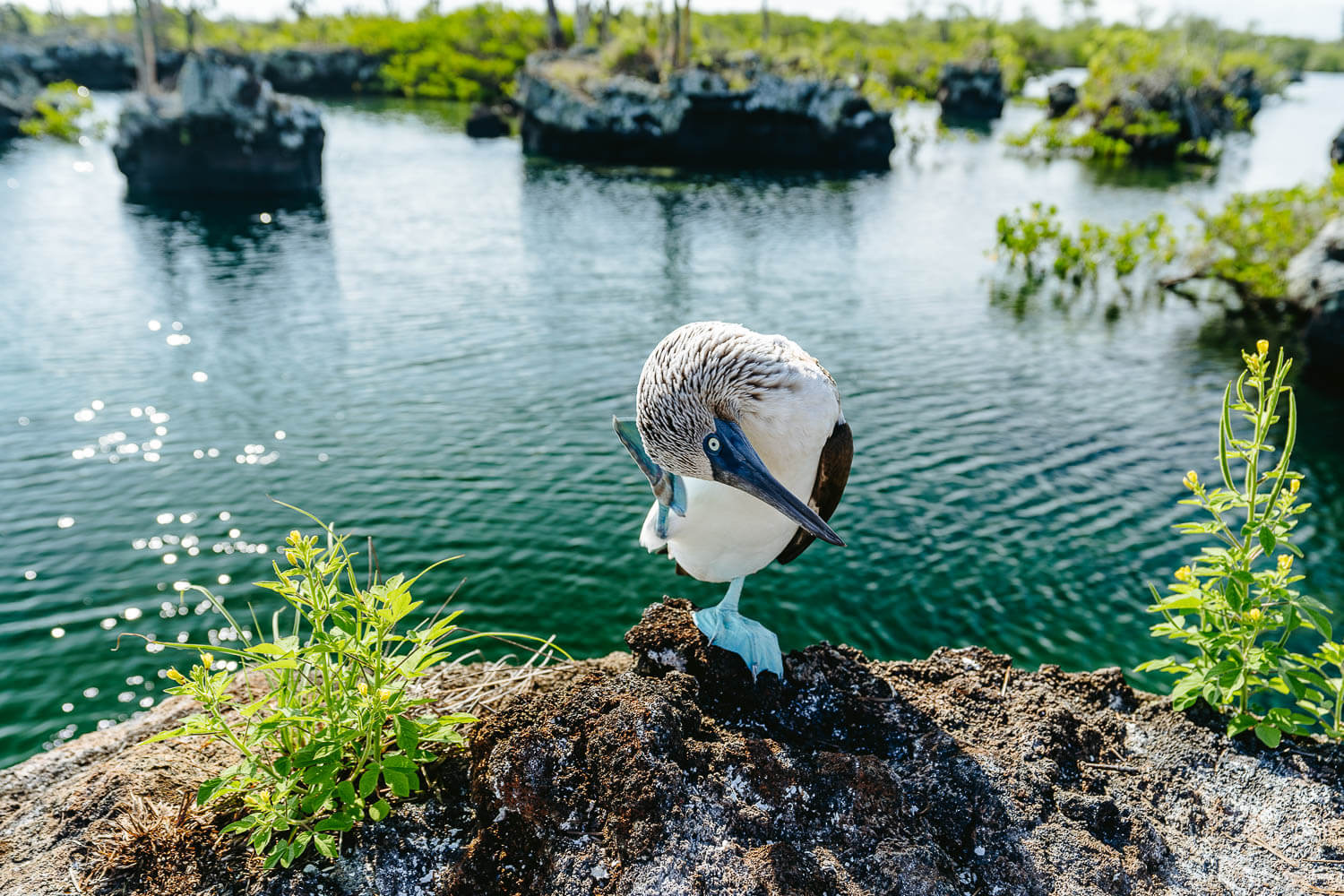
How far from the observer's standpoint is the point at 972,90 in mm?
53188

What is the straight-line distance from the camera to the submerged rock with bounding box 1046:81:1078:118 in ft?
148

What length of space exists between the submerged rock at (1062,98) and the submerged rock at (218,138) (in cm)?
3911

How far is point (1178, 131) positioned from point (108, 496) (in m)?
41.9

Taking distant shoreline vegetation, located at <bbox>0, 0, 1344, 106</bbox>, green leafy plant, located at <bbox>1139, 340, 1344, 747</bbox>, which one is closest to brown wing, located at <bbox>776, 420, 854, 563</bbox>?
green leafy plant, located at <bbox>1139, 340, 1344, 747</bbox>

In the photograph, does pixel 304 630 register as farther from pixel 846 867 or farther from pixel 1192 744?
pixel 1192 744

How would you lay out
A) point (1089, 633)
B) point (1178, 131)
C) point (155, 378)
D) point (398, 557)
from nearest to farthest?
point (1089, 633)
point (398, 557)
point (155, 378)
point (1178, 131)

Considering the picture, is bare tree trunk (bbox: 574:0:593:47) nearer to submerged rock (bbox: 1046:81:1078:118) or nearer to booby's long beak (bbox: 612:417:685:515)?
submerged rock (bbox: 1046:81:1078:118)

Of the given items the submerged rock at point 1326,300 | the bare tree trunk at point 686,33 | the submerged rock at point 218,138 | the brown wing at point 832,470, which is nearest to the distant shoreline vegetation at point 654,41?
the bare tree trunk at point 686,33

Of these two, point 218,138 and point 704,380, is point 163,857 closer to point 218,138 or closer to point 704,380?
point 704,380

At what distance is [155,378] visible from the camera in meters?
11.9

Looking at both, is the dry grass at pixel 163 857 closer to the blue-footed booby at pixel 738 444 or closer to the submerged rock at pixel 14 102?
the blue-footed booby at pixel 738 444

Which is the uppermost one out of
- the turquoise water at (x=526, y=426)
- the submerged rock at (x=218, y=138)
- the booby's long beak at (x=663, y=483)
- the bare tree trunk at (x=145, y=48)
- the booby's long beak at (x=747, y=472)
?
the bare tree trunk at (x=145, y=48)

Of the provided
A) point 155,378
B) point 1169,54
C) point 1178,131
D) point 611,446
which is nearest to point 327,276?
point 155,378

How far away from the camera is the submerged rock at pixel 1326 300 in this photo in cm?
1251
